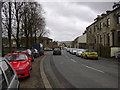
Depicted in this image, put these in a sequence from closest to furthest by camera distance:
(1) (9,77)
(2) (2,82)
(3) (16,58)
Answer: (2) (2,82) → (1) (9,77) → (3) (16,58)

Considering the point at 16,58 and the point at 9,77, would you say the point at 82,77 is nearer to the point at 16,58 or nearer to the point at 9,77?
the point at 16,58

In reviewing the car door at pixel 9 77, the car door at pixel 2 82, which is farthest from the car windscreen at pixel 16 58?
the car door at pixel 2 82

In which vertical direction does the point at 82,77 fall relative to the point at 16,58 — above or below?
below

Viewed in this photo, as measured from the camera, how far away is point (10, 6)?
1881 centimetres

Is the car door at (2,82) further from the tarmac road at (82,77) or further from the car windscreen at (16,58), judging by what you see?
the car windscreen at (16,58)

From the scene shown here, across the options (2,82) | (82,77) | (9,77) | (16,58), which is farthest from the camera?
(16,58)

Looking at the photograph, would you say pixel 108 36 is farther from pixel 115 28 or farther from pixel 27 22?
Result: pixel 27 22

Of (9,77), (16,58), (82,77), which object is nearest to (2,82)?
(9,77)

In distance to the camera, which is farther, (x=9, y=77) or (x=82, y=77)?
(x=82, y=77)

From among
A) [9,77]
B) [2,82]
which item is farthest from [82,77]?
[2,82]

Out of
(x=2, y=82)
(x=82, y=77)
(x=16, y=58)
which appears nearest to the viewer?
(x=2, y=82)

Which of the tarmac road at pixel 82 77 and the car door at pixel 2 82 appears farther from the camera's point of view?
the tarmac road at pixel 82 77

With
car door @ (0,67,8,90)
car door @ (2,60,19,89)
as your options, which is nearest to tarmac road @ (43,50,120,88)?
car door @ (2,60,19,89)

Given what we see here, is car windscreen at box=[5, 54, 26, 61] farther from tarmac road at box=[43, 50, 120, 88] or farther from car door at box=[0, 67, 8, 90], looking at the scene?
car door at box=[0, 67, 8, 90]
